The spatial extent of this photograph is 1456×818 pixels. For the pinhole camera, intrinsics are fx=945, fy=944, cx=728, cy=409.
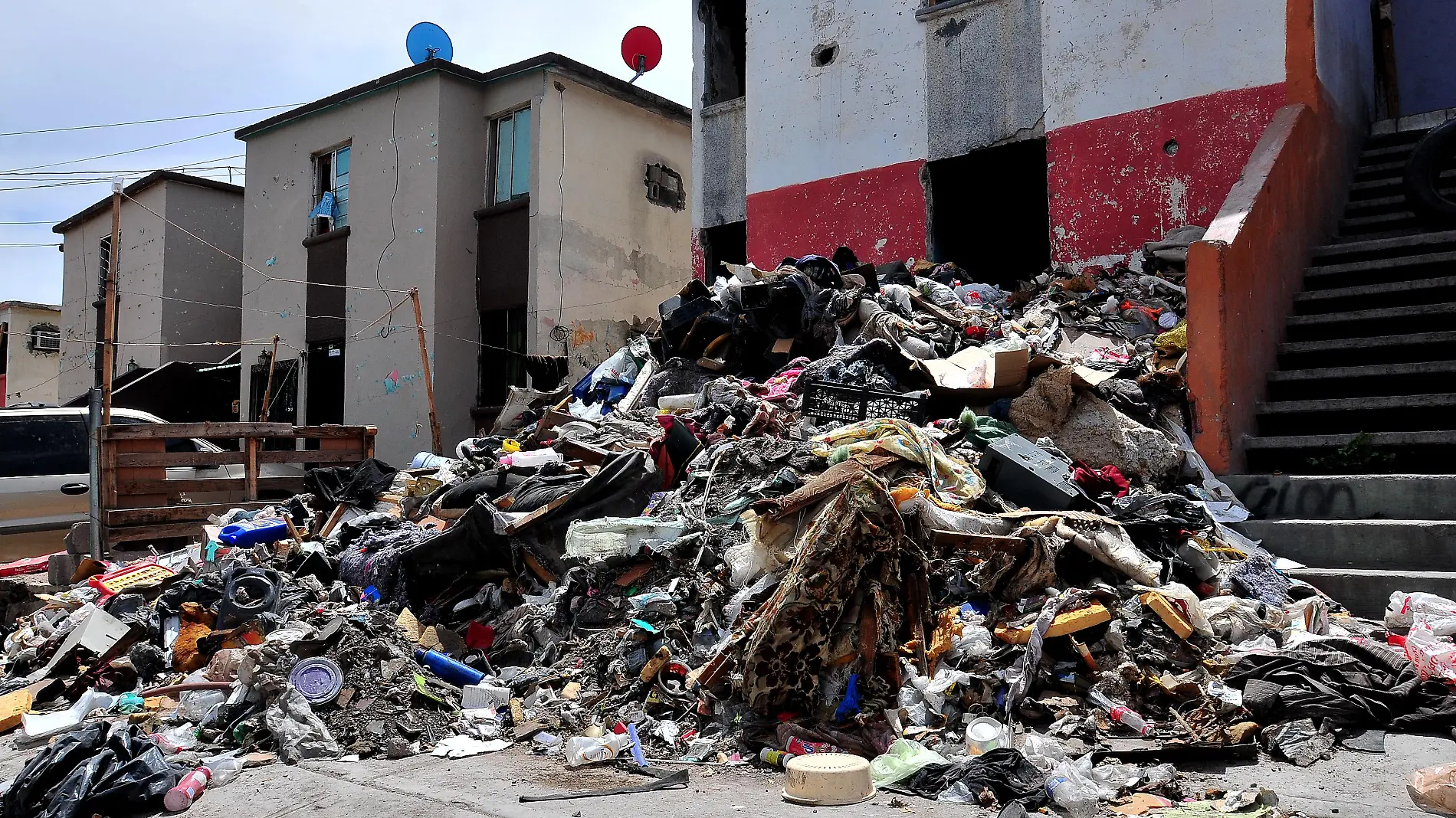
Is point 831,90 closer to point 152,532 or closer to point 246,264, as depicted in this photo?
point 152,532

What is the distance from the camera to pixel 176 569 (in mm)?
7969

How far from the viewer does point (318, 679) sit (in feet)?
16.6

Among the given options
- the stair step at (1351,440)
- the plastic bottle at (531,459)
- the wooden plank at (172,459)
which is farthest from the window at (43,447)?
the stair step at (1351,440)

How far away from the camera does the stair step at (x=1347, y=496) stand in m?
5.71

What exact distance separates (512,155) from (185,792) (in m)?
12.6

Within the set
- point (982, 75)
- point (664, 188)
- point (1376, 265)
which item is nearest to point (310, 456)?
point (982, 75)

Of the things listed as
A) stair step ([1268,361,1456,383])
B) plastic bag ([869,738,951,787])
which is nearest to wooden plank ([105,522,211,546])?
plastic bag ([869,738,951,787])

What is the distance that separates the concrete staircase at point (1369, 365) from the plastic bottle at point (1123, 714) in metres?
3.27

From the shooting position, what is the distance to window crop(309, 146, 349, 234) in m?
16.6

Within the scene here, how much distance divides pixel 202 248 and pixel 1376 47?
20254 mm

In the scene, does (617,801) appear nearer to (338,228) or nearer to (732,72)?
(732,72)

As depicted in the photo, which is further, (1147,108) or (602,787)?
(1147,108)

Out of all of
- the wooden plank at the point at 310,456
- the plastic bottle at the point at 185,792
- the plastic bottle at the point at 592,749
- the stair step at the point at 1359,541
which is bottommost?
the plastic bottle at the point at 185,792

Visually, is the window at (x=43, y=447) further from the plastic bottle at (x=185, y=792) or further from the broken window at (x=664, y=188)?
the broken window at (x=664, y=188)
